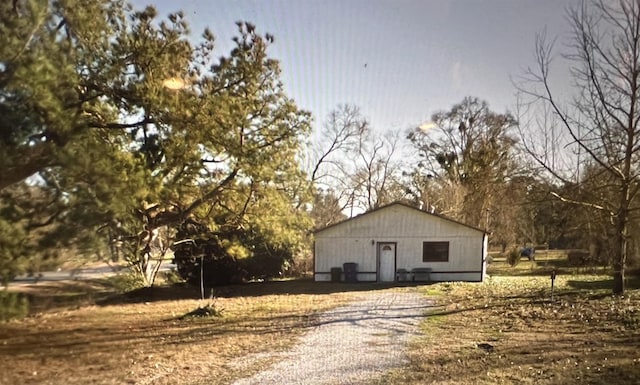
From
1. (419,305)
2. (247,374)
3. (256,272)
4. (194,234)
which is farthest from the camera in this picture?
(256,272)

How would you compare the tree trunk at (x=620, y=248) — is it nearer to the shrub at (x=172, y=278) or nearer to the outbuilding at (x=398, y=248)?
the outbuilding at (x=398, y=248)

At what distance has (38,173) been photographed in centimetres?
841

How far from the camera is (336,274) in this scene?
2503 centimetres

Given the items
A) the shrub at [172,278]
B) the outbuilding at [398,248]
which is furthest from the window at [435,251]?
the shrub at [172,278]

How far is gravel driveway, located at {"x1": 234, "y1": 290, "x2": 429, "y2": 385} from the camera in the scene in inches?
264

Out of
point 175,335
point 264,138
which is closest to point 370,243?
point 264,138

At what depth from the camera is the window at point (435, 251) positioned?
24922 mm

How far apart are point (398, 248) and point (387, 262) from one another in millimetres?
930

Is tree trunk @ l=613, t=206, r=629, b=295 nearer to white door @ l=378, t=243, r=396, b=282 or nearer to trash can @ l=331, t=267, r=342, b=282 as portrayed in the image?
white door @ l=378, t=243, r=396, b=282

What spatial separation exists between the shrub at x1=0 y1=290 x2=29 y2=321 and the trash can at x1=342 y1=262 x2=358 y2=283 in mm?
17626

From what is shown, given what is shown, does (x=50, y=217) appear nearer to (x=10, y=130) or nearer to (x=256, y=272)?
(x=10, y=130)

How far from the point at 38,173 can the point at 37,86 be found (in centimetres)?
159

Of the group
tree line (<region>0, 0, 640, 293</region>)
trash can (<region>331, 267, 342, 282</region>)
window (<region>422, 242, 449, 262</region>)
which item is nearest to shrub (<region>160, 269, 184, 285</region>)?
tree line (<region>0, 0, 640, 293</region>)

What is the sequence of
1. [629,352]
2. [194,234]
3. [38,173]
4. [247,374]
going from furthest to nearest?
1. [194,234]
2. [38,173]
3. [629,352]
4. [247,374]
